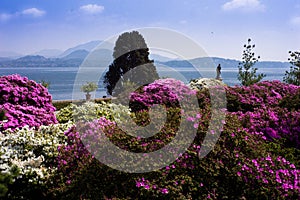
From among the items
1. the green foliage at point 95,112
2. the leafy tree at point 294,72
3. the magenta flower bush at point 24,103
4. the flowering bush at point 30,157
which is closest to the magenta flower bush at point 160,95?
the green foliage at point 95,112

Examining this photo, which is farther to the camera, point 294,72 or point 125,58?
point 125,58

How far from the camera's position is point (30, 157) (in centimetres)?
508

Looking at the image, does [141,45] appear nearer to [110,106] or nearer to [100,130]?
[110,106]

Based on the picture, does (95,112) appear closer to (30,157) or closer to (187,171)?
(30,157)

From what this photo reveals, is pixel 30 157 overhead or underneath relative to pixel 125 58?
underneath

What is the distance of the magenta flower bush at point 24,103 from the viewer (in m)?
6.66

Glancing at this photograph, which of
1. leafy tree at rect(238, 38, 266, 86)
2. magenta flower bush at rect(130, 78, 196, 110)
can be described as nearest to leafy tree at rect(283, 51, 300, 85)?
leafy tree at rect(238, 38, 266, 86)

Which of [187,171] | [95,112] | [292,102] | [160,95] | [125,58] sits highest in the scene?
[125,58]

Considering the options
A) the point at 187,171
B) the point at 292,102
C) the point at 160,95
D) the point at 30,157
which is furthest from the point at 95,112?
the point at 292,102

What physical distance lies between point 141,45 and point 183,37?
2360cm

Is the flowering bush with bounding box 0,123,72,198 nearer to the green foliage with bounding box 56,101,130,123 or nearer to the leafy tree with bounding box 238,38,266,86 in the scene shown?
the green foliage with bounding box 56,101,130,123

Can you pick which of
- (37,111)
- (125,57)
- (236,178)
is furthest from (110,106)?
(125,57)

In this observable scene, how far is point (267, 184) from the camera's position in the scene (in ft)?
14.9

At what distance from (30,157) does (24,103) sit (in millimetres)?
3085
